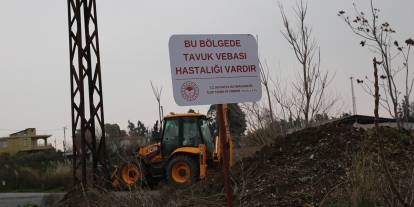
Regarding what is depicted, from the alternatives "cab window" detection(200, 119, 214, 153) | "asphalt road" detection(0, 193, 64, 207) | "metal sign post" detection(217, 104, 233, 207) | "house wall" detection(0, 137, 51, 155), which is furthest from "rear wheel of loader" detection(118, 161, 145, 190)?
"house wall" detection(0, 137, 51, 155)

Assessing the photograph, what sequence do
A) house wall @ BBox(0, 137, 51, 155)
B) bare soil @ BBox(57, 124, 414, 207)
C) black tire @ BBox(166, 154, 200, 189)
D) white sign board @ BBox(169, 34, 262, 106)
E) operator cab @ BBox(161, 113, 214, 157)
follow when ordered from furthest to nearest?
house wall @ BBox(0, 137, 51, 155) → operator cab @ BBox(161, 113, 214, 157) → black tire @ BBox(166, 154, 200, 189) → bare soil @ BBox(57, 124, 414, 207) → white sign board @ BBox(169, 34, 262, 106)

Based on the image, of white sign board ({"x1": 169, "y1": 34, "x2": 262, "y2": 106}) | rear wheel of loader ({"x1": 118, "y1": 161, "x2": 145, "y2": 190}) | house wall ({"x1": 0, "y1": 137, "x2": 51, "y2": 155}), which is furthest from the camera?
house wall ({"x1": 0, "y1": 137, "x2": 51, "y2": 155})

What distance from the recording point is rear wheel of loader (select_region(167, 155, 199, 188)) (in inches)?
588

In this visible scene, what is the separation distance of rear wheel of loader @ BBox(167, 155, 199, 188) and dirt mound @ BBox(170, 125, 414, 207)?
4.21 metres

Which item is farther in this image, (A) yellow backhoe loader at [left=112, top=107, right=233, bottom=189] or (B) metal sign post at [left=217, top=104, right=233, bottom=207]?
(A) yellow backhoe loader at [left=112, top=107, right=233, bottom=189]

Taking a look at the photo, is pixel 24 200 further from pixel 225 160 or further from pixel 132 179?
pixel 225 160

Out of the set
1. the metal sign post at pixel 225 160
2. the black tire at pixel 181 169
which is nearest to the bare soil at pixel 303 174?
the metal sign post at pixel 225 160

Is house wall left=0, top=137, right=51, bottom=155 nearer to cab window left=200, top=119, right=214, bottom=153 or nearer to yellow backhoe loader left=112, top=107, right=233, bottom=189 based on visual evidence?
yellow backhoe loader left=112, top=107, right=233, bottom=189

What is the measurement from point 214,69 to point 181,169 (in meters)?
10.5

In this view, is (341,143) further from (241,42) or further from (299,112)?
(241,42)

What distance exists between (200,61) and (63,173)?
25845 millimetres

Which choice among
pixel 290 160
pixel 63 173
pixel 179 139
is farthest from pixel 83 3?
pixel 63 173

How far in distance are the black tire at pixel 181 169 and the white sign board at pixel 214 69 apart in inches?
390

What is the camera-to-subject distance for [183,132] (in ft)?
51.6
